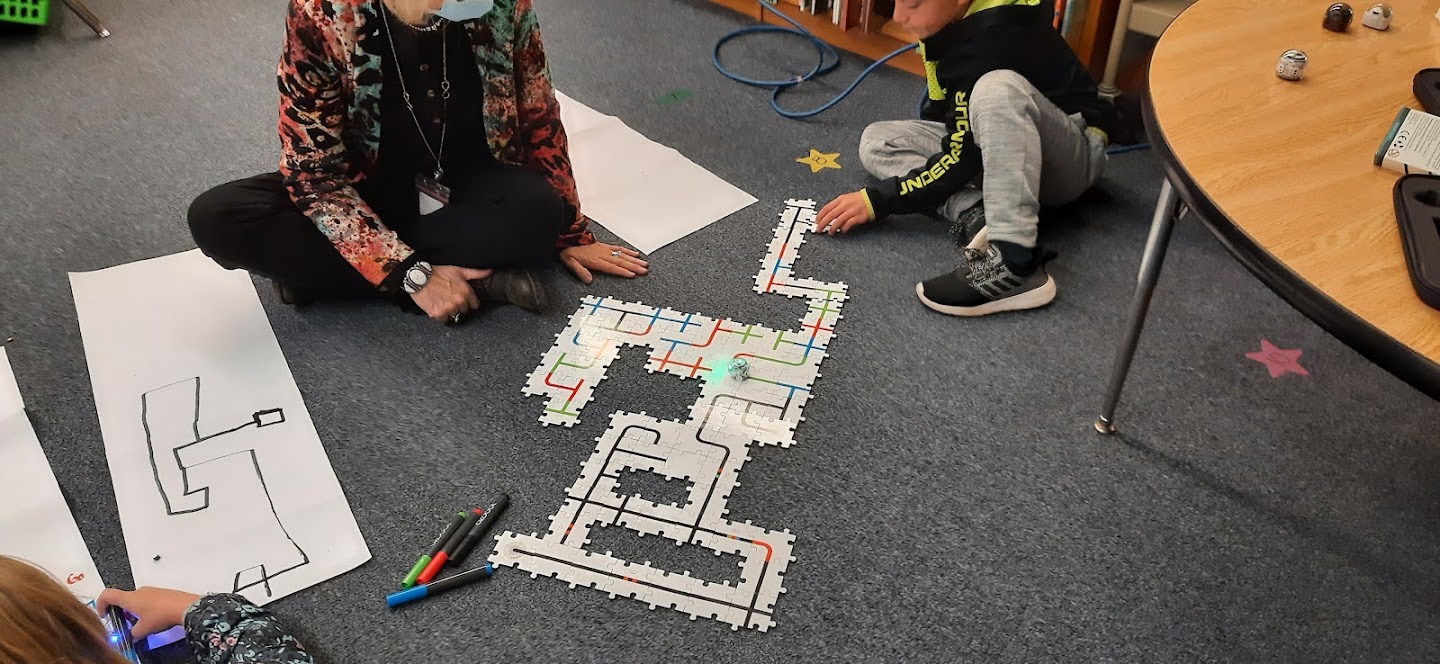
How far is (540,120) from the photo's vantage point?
1.66 metres

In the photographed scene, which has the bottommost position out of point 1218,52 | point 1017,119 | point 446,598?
point 446,598

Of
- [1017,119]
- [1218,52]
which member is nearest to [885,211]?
[1017,119]

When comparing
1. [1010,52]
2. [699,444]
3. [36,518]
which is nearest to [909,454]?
[699,444]

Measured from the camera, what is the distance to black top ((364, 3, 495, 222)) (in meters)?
1.50

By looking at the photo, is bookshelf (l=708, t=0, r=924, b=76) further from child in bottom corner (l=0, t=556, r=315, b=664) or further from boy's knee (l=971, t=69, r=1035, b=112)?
child in bottom corner (l=0, t=556, r=315, b=664)

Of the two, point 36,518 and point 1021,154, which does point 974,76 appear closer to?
point 1021,154

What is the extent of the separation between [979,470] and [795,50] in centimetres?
141

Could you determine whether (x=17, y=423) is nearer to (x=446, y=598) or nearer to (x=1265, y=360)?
(x=446, y=598)

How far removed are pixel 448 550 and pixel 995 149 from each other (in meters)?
1.09

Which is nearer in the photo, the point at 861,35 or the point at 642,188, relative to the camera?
the point at 642,188

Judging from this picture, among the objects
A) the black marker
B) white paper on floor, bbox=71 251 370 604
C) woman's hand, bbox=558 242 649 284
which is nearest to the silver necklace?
woman's hand, bbox=558 242 649 284

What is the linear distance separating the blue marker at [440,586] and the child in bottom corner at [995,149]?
Answer: 847 mm

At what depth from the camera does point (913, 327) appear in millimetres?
1636

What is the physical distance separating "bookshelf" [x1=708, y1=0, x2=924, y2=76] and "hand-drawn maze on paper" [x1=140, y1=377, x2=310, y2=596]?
1.60m
